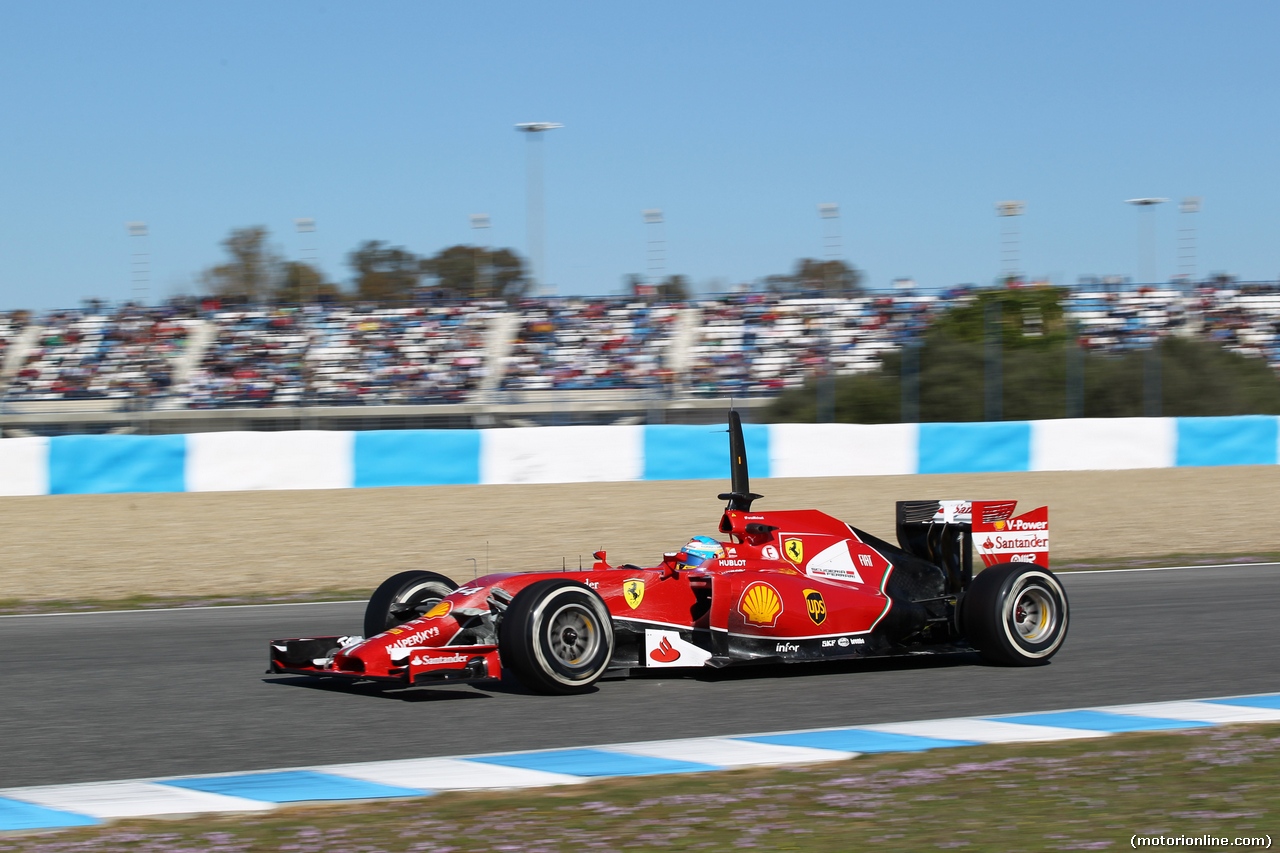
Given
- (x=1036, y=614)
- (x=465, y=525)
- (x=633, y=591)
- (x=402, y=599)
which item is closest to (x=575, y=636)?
(x=633, y=591)

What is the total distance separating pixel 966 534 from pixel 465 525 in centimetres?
832

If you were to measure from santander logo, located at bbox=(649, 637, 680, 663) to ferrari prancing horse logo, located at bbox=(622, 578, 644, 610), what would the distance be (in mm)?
219

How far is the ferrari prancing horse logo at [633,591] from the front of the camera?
275 inches

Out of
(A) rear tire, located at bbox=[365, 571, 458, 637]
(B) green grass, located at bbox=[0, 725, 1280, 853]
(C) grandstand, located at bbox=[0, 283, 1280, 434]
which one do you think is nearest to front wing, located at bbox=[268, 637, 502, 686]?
(A) rear tire, located at bbox=[365, 571, 458, 637]

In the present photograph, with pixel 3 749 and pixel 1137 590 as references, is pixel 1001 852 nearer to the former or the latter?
pixel 3 749

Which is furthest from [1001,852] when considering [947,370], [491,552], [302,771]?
[947,370]

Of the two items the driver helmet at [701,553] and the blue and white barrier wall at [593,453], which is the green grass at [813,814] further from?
the blue and white barrier wall at [593,453]

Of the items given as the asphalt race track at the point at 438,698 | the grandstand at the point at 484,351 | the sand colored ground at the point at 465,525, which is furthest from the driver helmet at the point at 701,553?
the grandstand at the point at 484,351

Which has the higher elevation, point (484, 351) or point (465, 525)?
point (484, 351)

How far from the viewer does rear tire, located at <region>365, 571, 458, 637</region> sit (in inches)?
286

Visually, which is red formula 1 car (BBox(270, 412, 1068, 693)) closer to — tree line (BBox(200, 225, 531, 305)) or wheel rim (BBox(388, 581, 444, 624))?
wheel rim (BBox(388, 581, 444, 624))

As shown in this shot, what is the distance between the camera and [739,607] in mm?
7078

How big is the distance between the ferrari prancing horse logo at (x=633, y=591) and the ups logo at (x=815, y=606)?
844 millimetres

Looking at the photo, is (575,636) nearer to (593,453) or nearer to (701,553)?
(701,553)
